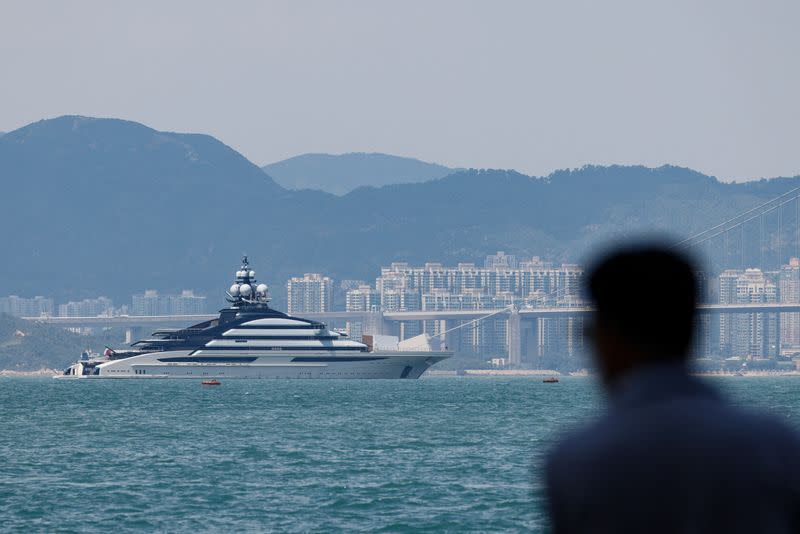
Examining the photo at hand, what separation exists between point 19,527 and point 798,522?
21.7 meters

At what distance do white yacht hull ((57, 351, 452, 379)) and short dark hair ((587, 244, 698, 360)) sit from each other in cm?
12530

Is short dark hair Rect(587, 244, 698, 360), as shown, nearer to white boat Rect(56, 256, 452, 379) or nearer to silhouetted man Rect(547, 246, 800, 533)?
silhouetted man Rect(547, 246, 800, 533)

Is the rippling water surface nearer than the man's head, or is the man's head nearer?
the man's head

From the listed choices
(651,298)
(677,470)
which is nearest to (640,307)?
(651,298)

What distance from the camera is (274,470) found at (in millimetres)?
32844

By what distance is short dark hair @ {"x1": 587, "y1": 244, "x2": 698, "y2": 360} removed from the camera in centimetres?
333

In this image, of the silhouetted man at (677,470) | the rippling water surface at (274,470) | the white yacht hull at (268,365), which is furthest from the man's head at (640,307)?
the white yacht hull at (268,365)

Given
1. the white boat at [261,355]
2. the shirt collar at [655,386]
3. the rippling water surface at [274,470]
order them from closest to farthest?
the shirt collar at [655,386] < the rippling water surface at [274,470] < the white boat at [261,355]

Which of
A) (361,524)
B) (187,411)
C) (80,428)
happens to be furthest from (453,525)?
(187,411)

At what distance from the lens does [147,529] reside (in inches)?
914

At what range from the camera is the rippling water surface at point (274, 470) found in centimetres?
2439

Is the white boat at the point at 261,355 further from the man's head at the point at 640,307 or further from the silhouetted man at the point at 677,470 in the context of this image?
the silhouetted man at the point at 677,470

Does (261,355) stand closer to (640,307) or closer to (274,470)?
(274,470)

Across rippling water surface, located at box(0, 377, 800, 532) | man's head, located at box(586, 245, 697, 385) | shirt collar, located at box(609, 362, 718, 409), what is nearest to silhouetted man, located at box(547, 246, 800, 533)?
shirt collar, located at box(609, 362, 718, 409)
